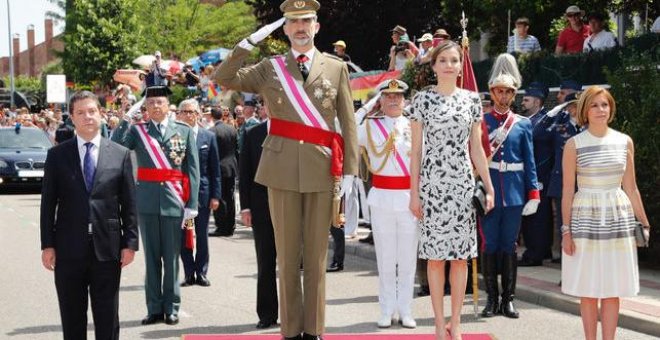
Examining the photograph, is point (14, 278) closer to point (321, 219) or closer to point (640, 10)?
point (321, 219)

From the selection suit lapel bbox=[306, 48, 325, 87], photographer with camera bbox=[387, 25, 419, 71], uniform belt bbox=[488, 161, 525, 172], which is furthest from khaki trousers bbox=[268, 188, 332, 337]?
photographer with camera bbox=[387, 25, 419, 71]

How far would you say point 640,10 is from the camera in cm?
1611

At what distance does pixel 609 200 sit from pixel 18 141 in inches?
880

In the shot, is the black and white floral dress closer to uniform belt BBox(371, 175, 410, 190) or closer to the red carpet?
the red carpet

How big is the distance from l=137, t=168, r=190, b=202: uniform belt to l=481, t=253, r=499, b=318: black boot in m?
2.70

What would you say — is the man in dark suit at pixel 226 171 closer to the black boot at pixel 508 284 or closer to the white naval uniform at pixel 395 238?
the white naval uniform at pixel 395 238

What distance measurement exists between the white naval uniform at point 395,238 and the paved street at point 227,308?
11.1 inches

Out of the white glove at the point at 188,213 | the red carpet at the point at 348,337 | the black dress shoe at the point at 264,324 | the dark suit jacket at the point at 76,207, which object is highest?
the dark suit jacket at the point at 76,207

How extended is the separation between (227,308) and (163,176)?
1514mm

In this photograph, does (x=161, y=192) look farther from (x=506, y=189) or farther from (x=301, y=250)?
(x=506, y=189)

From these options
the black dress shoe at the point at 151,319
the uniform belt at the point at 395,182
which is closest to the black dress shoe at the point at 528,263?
the uniform belt at the point at 395,182

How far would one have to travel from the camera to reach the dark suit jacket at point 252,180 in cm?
927

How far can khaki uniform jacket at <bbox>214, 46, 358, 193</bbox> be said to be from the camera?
7230mm

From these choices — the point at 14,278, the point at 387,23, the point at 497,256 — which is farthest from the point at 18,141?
the point at 497,256
